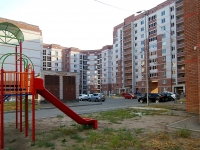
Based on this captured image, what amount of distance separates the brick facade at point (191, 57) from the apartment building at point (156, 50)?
35451 millimetres

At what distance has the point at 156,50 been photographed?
6481 centimetres

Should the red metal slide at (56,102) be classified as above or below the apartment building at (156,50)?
below

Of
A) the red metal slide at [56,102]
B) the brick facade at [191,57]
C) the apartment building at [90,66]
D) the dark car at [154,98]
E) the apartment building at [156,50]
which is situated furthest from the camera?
the apartment building at [90,66]

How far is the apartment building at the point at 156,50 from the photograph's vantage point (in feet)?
190

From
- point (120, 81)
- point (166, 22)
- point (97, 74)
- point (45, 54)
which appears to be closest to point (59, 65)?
point (45, 54)

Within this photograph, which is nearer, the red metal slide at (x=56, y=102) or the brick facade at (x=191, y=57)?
the red metal slide at (x=56, y=102)

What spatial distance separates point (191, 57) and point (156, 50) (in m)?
51.7

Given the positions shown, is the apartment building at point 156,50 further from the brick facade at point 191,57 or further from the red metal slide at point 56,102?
the red metal slide at point 56,102

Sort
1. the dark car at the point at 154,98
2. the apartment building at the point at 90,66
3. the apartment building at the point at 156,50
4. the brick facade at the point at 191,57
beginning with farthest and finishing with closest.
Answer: the apartment building at the point at 90,66, the apartment building at the point at 156,50, the dark car at the point at 154,98, the brick facade at the point at 191,57

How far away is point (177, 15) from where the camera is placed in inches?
2315

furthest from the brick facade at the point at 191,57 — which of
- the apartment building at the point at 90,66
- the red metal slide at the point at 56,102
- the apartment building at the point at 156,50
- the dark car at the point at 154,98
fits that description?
the apartment building at the point at 90,66

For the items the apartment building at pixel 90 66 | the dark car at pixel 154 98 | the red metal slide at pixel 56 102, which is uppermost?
the apartment building at pixel 90 66

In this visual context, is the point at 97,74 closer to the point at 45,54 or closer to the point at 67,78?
the point at 45,54

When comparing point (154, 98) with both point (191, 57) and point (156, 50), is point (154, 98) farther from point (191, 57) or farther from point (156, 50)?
point (156, 50)
